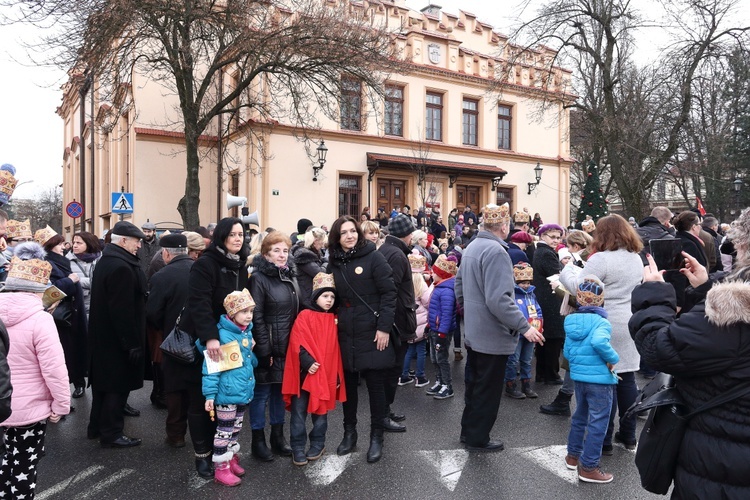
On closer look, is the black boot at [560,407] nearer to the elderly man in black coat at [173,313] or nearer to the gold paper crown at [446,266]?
the gold paper crown at [446,266]

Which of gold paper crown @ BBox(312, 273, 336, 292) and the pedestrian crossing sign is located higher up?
the pedestrian crossing sign

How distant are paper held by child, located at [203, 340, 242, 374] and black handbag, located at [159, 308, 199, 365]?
27cm

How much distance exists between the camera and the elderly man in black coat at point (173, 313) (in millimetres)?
4613

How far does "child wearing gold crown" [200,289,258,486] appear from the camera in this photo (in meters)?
4.13

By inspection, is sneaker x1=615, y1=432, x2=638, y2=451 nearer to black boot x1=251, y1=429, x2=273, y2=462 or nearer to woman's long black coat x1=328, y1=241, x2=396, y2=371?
woman's long black coat x1=328, y1=241, x2=396, y2=371

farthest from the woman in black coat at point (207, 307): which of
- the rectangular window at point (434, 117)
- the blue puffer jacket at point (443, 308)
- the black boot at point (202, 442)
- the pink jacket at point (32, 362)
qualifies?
the rectangular window at point (434, 117)

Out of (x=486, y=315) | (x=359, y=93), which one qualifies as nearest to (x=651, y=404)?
(x=486, y=315)

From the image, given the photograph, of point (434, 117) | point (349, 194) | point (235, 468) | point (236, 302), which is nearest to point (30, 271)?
point (236, 302)

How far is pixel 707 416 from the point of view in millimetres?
2227

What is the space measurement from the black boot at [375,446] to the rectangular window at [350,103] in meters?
13.5

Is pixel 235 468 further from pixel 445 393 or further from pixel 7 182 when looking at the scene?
pixel 7 182

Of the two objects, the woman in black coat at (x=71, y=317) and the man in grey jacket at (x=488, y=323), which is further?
the woman in black coat at (x=71, y=317)

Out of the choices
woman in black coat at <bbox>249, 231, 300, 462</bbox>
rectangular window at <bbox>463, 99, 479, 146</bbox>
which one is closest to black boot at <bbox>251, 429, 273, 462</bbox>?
woman in black coat at <bbox>249, 231, 300, 462</bbox>

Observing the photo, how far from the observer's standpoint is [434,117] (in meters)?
25.7
